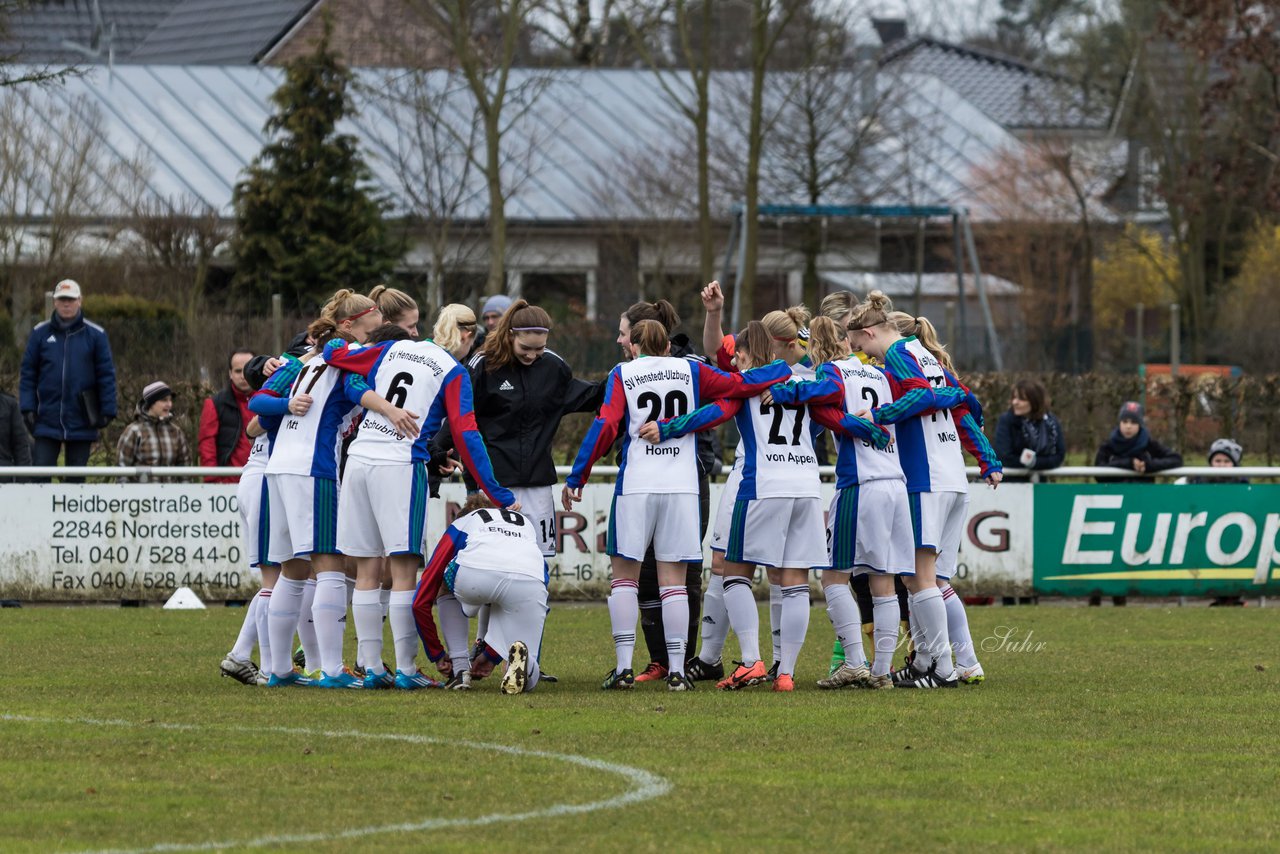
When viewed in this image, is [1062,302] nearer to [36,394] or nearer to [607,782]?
[36,394]

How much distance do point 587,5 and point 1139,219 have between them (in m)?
32.9

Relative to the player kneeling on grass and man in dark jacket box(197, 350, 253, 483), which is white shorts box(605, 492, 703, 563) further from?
man in dark jacket box(197, 350, 253, 483)

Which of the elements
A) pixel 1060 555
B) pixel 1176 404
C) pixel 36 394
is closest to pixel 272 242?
pixel 1176 404

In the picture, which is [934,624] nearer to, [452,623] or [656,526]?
[656,526]

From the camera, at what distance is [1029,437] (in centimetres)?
1684

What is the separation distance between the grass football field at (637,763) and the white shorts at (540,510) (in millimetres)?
840

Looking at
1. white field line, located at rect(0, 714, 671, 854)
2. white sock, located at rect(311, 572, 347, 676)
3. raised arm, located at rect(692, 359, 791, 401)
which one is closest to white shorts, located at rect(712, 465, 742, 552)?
raised arm, located at rect(692, 359, 791, 401)

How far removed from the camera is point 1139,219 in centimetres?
6034

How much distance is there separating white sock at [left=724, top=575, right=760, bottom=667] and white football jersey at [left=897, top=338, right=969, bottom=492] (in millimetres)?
1108

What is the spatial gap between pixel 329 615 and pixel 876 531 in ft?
9.34

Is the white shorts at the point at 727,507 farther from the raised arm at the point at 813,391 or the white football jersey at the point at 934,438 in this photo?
the white football jersey at the point at 934,438

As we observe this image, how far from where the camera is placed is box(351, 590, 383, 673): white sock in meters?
10.1

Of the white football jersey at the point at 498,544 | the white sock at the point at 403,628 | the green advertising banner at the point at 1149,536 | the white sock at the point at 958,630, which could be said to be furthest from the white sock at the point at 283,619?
the green advertising banner at the point at 1149,536

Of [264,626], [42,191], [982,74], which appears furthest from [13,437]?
[982,74]
